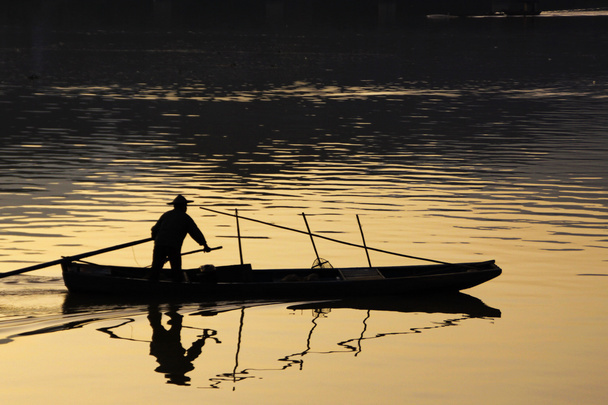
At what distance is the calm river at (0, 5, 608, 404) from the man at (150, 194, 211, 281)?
101 cm

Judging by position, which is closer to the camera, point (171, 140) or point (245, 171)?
point (245, 171)

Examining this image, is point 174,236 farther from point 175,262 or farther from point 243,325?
point 243,325

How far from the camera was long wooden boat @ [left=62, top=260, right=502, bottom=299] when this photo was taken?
22.6 metres

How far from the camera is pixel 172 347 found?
20.0 metres

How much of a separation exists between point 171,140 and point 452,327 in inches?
1167

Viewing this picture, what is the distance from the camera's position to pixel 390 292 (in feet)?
76.4

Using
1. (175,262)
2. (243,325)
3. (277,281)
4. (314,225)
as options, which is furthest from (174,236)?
(314,225)

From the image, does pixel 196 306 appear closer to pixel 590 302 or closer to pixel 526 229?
pixel 590 302

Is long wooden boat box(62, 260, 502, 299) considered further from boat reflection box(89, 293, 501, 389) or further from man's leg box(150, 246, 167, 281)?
man's leg box(150, 246, 167, 281)

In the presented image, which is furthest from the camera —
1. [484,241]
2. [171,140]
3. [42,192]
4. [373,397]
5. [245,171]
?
[171,140]

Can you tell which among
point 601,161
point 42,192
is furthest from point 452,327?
point 601,161

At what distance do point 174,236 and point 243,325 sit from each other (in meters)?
2.61

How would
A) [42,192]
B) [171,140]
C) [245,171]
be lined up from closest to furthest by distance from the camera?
[42,192], [245,171], [171,140]

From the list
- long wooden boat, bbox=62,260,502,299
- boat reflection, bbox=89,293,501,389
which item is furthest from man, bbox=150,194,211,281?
boat reflection, bbox=89,293,501,389
